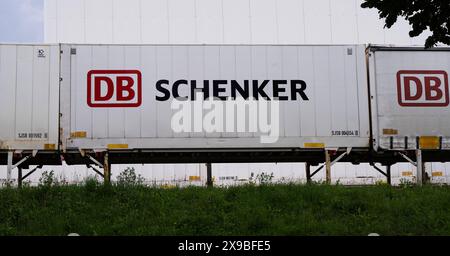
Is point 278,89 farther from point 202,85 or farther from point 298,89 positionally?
point 202,85

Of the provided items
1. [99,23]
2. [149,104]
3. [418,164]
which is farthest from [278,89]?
[99,23]

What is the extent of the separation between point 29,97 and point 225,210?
6979 mm

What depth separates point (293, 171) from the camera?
21469mm

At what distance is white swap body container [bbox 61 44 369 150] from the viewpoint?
1359 centimetres

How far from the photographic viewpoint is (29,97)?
13.5m

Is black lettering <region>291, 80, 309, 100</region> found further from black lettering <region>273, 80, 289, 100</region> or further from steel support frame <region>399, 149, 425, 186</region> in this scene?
steel support frame <region>399, 149, 425, 186</region>

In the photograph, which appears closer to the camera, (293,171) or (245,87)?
(245,87)

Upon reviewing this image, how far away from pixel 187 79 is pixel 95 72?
8.07 ft

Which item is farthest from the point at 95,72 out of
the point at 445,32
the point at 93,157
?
the point at 445,32

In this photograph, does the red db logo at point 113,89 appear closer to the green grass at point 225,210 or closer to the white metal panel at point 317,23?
the green grass at point 225,210

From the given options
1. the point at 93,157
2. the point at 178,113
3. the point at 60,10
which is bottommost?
the point at 93,157

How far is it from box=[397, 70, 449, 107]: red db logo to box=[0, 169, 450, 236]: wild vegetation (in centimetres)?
371

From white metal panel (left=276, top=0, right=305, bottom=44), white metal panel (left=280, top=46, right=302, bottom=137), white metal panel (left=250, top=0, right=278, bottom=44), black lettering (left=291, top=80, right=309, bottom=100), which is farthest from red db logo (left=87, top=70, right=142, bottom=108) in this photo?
white metal panel (left=276, top=0, right=305, bottom=44)
